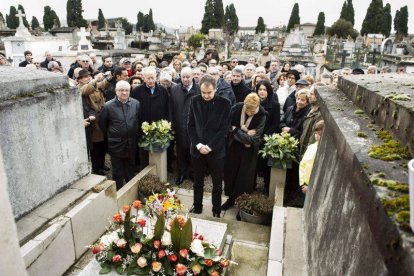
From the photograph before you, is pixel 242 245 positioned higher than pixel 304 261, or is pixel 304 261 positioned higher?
pixel 304 261

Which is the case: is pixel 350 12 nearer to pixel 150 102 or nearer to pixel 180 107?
pixel 180 107

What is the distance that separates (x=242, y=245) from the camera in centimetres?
404

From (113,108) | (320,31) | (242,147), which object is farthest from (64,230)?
(320,31)

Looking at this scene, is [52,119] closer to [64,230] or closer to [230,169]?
[64,230]

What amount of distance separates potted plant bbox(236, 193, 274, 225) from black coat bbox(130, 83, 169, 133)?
2.32 meters

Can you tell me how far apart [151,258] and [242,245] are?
4.66ft

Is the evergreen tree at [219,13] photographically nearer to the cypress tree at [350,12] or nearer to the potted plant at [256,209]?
the cypress tree at [350,12]

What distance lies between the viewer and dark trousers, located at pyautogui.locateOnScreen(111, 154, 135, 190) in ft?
18.0

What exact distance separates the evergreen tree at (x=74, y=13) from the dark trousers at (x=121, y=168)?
61924 mm

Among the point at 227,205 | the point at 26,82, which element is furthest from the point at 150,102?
the point at 26,82

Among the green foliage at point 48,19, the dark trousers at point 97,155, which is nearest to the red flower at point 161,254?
the dark trousers at point 97,155

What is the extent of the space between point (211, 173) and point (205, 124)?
29.9 inches

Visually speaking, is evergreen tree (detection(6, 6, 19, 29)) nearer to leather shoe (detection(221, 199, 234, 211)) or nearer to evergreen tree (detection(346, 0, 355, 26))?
evergreen tree (detection(346, 0, 355, 26))

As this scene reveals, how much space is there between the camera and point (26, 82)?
304 centimetres
